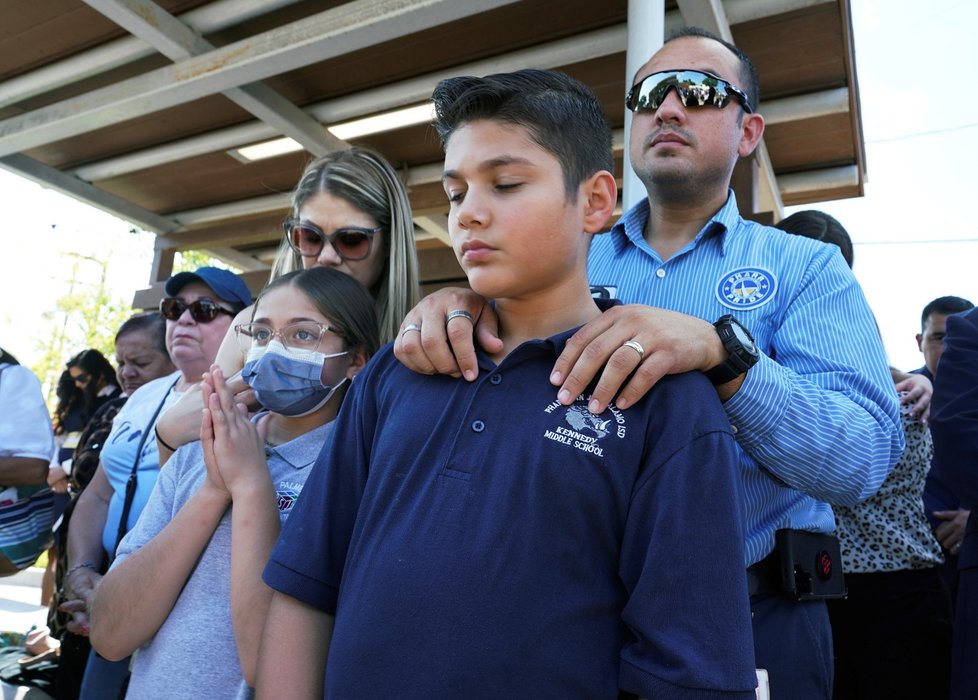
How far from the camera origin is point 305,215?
2.50 meters

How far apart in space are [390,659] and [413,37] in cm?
445

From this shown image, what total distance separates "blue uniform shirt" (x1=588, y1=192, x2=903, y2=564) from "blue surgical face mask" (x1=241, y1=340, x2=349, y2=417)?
2.53 feet

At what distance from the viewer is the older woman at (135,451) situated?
8.63ft

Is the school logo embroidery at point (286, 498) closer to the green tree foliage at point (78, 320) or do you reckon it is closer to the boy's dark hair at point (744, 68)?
the boy's dark hair at point (744, 68)

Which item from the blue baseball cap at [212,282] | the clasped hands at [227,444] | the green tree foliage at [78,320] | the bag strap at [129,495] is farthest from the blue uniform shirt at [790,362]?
the green tree foliage at [78,320]

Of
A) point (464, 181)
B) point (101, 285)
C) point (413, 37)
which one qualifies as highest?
point (101, 285)

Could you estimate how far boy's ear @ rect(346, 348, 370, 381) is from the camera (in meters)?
2.12

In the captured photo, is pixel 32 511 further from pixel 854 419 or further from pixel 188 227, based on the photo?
pixel 188 227

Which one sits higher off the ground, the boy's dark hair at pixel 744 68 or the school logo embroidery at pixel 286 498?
the boy's dark hair at pixel 744 68

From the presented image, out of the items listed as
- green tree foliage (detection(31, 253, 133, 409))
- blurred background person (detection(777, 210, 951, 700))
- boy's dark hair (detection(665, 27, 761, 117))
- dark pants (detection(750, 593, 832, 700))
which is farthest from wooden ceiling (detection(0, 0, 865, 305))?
green tree foliage (detection(31, 253, 133, 409))

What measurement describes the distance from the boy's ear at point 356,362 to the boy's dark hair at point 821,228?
6.38 ft

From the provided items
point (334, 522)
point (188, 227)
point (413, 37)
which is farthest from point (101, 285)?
point (334, 522)

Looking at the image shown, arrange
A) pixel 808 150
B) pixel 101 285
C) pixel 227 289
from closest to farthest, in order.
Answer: pixel 227 289 → pixel 808 150 → pixel 101 285

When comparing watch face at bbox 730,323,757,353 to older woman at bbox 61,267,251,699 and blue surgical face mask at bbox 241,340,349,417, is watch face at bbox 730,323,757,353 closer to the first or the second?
blue surgical face mask at bbox 241,340,349,417
